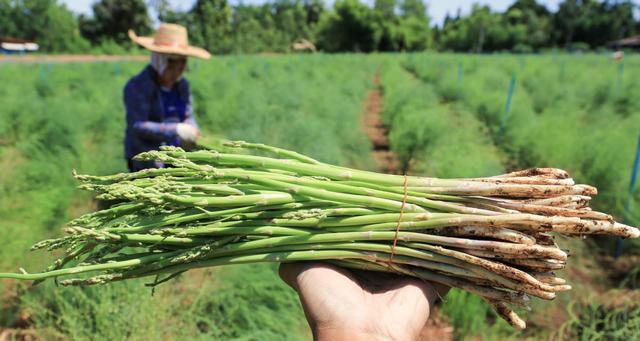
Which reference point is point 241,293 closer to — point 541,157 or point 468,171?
point 468,171

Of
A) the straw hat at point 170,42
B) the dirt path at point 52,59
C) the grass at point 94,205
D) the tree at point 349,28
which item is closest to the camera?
the grass at point 94,205

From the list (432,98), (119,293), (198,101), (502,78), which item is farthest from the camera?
(502,78)

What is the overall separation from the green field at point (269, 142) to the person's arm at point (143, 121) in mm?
953

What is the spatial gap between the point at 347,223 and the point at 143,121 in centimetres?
199

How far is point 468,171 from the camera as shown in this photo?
4.25m

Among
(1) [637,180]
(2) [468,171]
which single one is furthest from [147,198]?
(1) [637,180]

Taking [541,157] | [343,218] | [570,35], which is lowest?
[541,157]

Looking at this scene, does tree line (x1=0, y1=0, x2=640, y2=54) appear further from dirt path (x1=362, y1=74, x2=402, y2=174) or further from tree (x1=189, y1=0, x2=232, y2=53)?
dirt path (x1=362, y1=74, x2=402, y2=174)

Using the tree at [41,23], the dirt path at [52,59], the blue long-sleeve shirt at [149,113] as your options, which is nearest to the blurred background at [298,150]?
the blue long-sleeve shirt at [149,113]

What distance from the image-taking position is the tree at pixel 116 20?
38469 millimetres

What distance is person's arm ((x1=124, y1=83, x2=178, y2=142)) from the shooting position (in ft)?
9.13

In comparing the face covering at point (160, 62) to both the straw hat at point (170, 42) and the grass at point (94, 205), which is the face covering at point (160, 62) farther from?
the grass at point (94, 205)

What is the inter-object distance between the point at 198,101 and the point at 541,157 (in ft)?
21.7

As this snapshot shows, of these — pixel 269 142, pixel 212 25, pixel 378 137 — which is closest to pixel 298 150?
pixel 269 142
